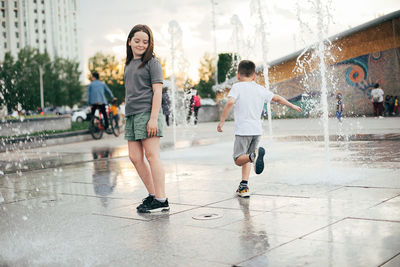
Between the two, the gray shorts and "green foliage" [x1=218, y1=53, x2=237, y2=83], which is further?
"green foliage" [x1=218, y1=53, x2=237, y2=83]

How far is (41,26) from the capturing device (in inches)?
5507

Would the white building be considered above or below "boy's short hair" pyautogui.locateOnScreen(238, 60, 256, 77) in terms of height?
above

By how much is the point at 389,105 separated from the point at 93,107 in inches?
610

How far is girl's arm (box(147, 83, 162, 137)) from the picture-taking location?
15.8ft

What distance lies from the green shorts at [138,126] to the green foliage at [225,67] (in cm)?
3665

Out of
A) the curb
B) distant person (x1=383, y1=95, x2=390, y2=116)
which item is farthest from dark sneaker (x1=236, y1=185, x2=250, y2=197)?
distant person (x1=383, y1=95, x2=390, y2=116)

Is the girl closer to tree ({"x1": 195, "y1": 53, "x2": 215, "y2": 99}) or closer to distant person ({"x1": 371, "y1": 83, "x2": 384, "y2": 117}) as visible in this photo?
distant person ({"x1": 371, "y1": 83, "x2": 384, "y2": 117})

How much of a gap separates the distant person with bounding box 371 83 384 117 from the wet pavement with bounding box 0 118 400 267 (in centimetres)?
1661

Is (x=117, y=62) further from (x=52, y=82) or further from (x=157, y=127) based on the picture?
(x=157, y=127)

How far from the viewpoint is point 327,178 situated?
20.5ft

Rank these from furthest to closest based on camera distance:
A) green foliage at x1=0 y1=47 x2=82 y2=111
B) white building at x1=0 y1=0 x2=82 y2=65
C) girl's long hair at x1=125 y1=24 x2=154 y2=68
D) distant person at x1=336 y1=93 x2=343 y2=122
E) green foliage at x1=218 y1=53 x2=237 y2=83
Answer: white building at x1=0 y1=0 x2=82 y2=65
green foliage at x1=0 y1=47 x2=82 y2=111
green foliage at x1=218 y1=53 x2=237 y2=83
distant person at x1=336 y1=93 x2=343 y2=122
girl's long hair at x1=125 y1=24 x2=154 y2=68

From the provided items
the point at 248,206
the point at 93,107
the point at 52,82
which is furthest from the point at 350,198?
the point at 52,82

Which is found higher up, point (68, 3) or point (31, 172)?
point (68, 3)

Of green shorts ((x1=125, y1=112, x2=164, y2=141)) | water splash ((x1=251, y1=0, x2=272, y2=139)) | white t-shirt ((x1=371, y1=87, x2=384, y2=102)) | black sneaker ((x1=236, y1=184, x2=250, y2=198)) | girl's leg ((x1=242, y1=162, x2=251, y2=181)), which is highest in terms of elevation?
water splash ((x1=251, y1=0, x2=272, y2=139))
